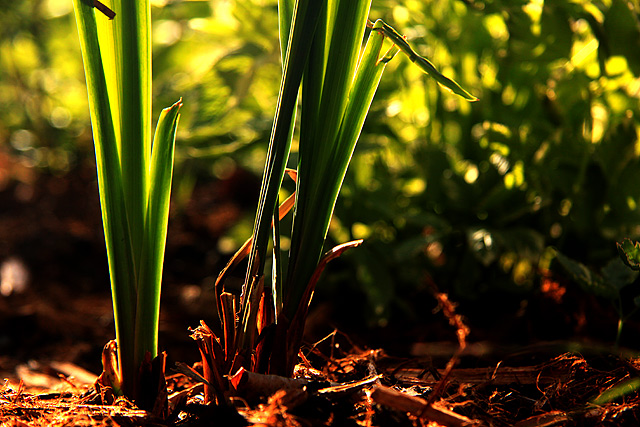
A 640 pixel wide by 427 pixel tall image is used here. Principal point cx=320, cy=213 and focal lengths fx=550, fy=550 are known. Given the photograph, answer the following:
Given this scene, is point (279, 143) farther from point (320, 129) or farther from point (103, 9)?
point (103, 9)

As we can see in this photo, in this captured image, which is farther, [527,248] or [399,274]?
[399,274]

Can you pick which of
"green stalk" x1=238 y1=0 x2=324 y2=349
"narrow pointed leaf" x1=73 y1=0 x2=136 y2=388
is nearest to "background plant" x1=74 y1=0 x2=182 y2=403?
"narrow pointed leaf" x1=73 y1=0 x2=136 y2=388

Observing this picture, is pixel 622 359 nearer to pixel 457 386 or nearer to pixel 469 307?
pixel 457 386

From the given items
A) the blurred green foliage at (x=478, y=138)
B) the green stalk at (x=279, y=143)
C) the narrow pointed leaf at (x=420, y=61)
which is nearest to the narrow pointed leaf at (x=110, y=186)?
the green stalk at (x=279, y=143)

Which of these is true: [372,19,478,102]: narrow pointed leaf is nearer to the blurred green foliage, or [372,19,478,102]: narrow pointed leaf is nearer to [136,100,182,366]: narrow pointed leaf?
[136,100,182,366]: narrow pointed leaf

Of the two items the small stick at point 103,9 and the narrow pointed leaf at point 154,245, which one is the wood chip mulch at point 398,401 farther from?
the small stick at point 103,9

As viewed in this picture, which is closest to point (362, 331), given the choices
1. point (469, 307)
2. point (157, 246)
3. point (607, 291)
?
point (469, 307)
